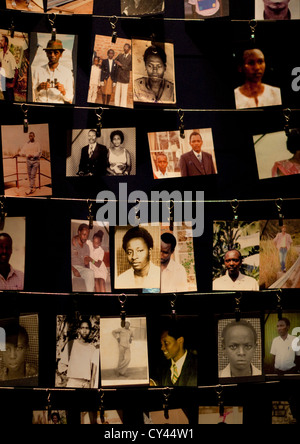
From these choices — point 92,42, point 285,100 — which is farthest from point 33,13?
point 285,100

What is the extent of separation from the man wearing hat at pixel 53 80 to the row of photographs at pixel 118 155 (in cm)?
10

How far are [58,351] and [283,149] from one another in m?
1.00

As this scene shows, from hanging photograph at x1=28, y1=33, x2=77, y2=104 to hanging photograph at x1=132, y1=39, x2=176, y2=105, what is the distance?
0.68 ft

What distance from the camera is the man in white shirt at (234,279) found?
1.94m

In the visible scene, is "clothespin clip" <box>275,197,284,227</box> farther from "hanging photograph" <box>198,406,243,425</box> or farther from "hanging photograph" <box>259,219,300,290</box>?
"hanging photograph" <box>198,406,243,425</box>

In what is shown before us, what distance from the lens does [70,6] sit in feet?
6.33

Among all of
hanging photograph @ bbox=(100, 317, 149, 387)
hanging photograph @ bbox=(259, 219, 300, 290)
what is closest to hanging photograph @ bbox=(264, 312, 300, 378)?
hanging photograph @ bbox=(259, 219, 300, 290)

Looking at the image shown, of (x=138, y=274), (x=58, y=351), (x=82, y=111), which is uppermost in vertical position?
(x=82, y=111)

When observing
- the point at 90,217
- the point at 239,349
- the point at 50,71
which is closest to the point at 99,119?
the point at 50,71

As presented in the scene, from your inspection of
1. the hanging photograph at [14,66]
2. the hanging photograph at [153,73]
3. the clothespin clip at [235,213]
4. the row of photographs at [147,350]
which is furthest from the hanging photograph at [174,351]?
the hanging photograph at [14,66]

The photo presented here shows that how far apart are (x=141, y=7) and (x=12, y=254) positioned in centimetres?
91

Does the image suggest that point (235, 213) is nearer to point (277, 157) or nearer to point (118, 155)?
point (277, 157)
